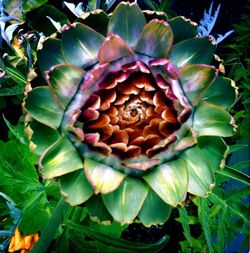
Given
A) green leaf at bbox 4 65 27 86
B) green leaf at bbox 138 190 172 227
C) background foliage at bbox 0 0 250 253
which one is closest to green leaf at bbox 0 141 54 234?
background foliage at bbox 0 0 250 253

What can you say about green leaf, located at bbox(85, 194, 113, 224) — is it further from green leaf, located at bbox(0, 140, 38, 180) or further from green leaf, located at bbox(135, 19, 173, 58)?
green leaf, located at bbox(0, 140, 38, 180)

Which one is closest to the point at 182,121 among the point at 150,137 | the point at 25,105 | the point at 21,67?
the point at 150,137

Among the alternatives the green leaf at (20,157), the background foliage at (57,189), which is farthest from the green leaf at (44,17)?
the green leaf at (20,157)

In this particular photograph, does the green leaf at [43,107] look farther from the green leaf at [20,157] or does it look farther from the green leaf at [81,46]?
the green leaf at [20,157]

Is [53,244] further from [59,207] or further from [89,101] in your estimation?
[89,101]

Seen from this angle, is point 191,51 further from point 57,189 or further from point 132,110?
point 57,189

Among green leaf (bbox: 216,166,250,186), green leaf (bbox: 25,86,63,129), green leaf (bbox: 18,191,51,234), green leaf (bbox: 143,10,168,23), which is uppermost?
green leaf (bbox: 143,10,168,23)

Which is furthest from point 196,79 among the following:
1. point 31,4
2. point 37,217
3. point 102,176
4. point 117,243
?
point 31,4
